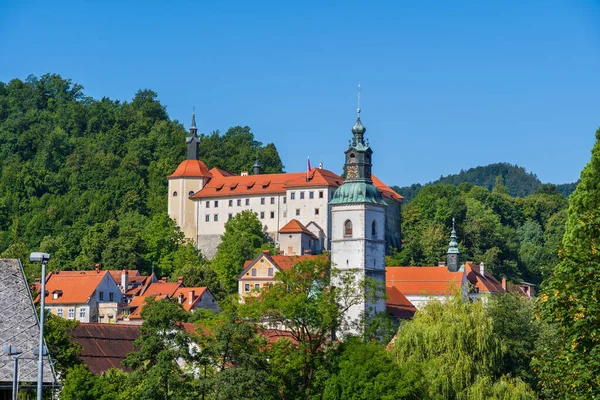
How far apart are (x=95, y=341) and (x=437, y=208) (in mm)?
75188

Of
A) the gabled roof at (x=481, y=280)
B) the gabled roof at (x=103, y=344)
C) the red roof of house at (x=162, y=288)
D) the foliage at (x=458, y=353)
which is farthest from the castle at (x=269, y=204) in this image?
the foliage at (x=458, y=353)

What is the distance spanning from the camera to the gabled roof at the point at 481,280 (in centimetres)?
10304

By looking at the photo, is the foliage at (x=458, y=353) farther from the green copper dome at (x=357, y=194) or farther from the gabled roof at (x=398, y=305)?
the gabled roof at (x=398, y=305)

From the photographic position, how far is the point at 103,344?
192ft

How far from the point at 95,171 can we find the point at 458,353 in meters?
101

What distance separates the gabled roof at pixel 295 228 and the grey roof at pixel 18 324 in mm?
80244

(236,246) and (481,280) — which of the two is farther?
(236,246)

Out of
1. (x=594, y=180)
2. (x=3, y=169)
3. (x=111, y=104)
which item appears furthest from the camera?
(x=111, y=104)

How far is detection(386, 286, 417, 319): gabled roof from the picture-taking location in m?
86.7

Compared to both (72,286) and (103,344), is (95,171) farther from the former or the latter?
(103,344)

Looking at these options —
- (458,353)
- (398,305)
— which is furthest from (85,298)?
(458,353)

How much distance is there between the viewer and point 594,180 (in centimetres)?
3881

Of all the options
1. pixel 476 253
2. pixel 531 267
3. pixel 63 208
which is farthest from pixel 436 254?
pixel 63 208

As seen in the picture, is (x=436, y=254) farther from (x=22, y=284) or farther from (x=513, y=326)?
(x=22, y=284)
